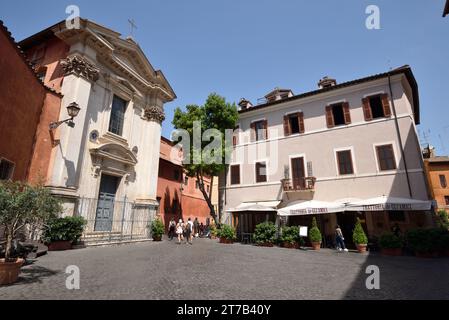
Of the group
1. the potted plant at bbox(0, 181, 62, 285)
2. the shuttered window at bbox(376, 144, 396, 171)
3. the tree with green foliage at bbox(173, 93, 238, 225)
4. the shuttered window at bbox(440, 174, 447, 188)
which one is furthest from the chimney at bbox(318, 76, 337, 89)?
the shuttered window at bbox(440, 174, 447, 188)

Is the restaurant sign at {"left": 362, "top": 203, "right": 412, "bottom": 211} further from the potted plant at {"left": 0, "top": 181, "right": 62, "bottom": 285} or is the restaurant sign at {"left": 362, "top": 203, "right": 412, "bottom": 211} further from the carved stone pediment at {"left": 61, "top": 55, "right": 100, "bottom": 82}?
the carved stone pediment at {"left": 61, "top": 55, "right": 100, "bottom": 82}

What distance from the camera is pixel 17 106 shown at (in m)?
9.21

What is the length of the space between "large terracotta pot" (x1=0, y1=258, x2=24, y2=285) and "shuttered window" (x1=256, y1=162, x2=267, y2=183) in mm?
15021

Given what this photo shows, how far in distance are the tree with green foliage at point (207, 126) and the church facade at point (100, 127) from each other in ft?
7.14

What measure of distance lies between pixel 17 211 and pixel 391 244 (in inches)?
556

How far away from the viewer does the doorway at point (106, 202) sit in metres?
13.7

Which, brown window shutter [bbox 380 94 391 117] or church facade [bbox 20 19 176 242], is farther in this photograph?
brown window shutter [bbox 380 94 391 117]

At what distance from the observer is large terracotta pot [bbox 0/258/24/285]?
482 cm

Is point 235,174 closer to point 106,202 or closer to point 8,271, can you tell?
point 106,202

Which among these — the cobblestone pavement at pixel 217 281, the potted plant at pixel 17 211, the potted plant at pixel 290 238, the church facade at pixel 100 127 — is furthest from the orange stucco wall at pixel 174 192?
the potted plant at pixel 17 211

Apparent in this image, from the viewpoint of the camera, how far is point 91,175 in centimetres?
1337

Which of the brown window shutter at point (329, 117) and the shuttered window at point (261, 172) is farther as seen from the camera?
the shuttered window at point (261, 172)

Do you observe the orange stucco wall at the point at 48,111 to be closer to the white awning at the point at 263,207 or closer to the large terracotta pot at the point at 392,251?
the white awning at the point at 263,207
